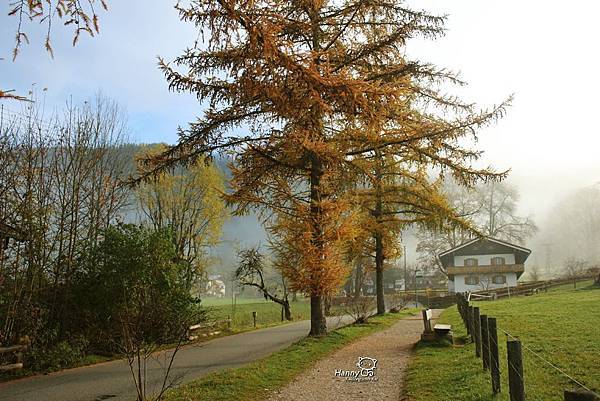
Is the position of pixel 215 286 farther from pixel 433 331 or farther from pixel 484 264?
pixel 433 331

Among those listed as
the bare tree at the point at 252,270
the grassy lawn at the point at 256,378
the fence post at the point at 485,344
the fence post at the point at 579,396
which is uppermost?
the bare tree at the point at 252,270

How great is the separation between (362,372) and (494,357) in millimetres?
3286

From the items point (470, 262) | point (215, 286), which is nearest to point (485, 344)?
point (470, 262)

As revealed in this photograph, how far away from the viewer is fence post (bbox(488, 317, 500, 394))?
662 cm

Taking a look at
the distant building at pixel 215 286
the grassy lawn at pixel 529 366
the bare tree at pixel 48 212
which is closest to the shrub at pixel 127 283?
the bare tree at pixel 48 212

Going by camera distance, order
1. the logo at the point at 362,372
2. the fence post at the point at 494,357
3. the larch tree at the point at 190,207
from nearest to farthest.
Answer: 1. the fence post at the point at 494,357
2. the logo at the point at 362,372
3. the larch tree at the point at 190,207

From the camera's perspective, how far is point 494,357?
267 inches

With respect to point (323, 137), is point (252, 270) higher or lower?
lower

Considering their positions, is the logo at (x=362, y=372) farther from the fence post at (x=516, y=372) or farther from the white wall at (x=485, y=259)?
the white wall at (x=485, y=259)

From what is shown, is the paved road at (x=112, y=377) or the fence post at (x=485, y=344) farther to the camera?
the paved road at (x=112, y=377)

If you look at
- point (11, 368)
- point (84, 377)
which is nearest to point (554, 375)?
point (84, 377)

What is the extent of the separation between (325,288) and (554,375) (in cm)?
696

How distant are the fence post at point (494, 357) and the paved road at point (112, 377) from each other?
5.04 meters

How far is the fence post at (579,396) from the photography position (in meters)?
3.13
